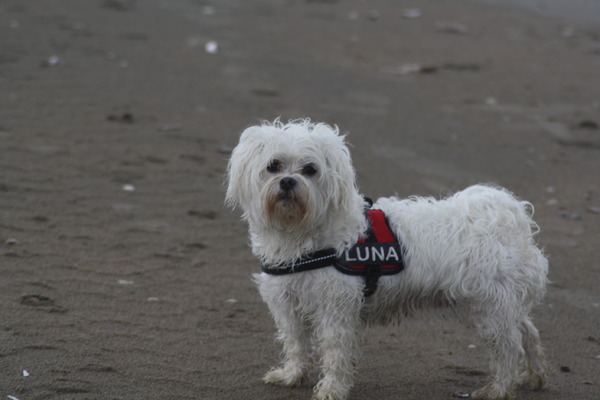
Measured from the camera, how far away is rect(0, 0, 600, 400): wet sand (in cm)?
502

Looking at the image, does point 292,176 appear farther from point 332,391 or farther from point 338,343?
point 332,391

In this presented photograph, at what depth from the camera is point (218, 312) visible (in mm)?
5719

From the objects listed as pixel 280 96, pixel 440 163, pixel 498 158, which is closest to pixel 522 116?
pixel 498 158

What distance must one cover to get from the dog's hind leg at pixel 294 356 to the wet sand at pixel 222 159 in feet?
0.29

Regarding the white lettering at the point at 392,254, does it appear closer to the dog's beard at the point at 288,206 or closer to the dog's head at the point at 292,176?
the dog's head at the point at 292,176

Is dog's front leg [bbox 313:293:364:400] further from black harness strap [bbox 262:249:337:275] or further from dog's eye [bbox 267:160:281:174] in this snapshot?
dog's eye [bbox 267:160:281:174]

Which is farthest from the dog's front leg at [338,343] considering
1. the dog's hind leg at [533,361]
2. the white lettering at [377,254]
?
the dog's hind leg at [533,361]


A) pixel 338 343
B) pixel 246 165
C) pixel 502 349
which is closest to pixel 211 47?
pixel 246 165

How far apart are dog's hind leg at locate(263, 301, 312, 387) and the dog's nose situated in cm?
86

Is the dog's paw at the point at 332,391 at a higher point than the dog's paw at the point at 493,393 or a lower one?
higher

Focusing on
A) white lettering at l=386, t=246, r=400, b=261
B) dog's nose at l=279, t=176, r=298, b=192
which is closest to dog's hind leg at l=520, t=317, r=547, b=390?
white lettering at l=386, t=246, r=400, b=261

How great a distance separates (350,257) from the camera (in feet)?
14.7

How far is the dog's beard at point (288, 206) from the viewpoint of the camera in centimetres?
428

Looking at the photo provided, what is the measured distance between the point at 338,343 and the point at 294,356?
452 mm
